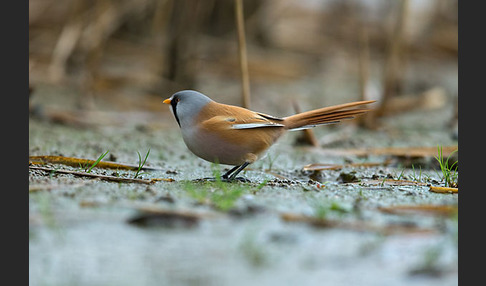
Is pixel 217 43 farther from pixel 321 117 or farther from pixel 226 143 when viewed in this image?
pixel 226 143

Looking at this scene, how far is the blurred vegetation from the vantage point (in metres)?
6.61

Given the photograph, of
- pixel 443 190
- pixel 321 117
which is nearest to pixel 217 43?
pixel 321 117

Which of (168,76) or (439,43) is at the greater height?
(439,43)

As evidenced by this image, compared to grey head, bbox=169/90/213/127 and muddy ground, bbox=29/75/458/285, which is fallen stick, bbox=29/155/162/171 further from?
grey head, bbox=169/90/213/127

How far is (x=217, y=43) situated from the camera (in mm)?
8477

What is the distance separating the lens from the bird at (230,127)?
3.58 meters

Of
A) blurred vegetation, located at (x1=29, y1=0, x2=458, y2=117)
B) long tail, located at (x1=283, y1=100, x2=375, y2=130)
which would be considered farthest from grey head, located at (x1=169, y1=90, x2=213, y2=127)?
blurred vegetation, located at (x1=29, y1=0, x2=458, y2=117)

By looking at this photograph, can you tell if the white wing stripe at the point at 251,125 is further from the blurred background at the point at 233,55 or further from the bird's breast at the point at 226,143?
the blurred background at the point at 233,55

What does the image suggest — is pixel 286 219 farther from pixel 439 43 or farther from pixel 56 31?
pixel 439 43

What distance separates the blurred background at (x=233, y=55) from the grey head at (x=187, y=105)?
201cm

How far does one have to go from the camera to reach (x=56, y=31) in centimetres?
800

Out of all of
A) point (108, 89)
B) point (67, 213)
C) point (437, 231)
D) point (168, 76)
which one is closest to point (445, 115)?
point (168, 76)

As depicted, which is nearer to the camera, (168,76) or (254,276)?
(254,276)

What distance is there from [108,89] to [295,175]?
3533mm
